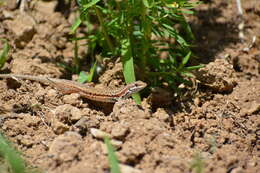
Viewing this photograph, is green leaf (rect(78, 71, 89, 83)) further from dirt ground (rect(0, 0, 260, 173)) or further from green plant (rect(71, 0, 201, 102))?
green plant (rect(71, 0, 201, 102))

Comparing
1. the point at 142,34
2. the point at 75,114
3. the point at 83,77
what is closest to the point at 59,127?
the point at 75,114

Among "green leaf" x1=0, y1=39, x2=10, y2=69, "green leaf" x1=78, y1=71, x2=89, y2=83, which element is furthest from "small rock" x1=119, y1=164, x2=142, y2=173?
"green leaf" x1=0, y1=39, x2=10, y2=69

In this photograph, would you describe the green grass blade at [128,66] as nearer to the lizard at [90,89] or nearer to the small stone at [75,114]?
the lizard at [90,89]

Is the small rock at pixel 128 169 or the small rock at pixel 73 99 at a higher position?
the small rock at pixel 73 99

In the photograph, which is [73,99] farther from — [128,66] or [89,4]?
[89,4]

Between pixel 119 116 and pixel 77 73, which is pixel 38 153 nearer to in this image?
pixel 119 116

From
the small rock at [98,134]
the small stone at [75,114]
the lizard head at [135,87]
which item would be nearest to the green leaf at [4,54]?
the small stone at [75,114]
